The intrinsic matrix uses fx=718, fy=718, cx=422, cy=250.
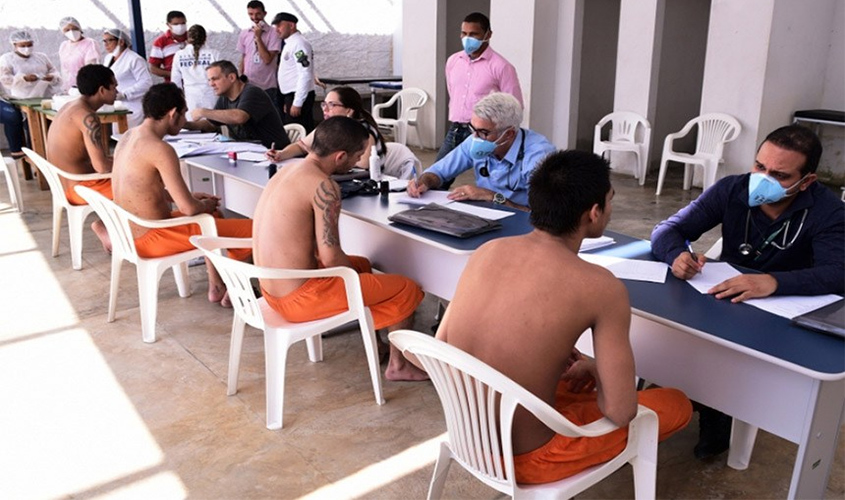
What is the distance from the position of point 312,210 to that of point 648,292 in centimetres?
127

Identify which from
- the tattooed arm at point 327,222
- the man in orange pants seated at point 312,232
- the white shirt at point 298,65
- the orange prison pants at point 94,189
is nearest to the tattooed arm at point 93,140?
the orange prison pants at point 94,189

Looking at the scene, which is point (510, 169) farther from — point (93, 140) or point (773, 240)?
point (93, 140)

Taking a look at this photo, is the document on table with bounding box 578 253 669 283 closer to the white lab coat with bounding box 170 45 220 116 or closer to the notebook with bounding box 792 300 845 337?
the notebook with bounding box 792 300 845 337

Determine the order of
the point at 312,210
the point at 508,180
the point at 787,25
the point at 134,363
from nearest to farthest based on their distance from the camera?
the point at 312,210 → the point at 134,363 → the point at 508,180 → the point at 787,25

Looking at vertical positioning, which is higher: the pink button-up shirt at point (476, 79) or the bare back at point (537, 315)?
the pink button-up shirt at point (476, 79)

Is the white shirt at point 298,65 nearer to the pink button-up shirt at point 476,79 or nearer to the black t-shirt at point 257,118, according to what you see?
the pink button-up shirt at point 476,79

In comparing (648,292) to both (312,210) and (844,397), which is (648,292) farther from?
(312,210)

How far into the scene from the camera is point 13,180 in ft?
19.4

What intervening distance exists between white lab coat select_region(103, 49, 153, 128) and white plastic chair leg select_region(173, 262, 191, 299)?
345 centimetres

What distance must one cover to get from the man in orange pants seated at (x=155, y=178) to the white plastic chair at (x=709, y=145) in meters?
4.58

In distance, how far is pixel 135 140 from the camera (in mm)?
3623

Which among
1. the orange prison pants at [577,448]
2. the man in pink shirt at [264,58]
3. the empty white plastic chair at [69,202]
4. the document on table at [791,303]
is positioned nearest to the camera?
the orange prison pants at [577,448]

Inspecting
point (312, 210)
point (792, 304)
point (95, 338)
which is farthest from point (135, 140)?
point (792, 304)

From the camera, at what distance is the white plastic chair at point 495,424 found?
1620mm
